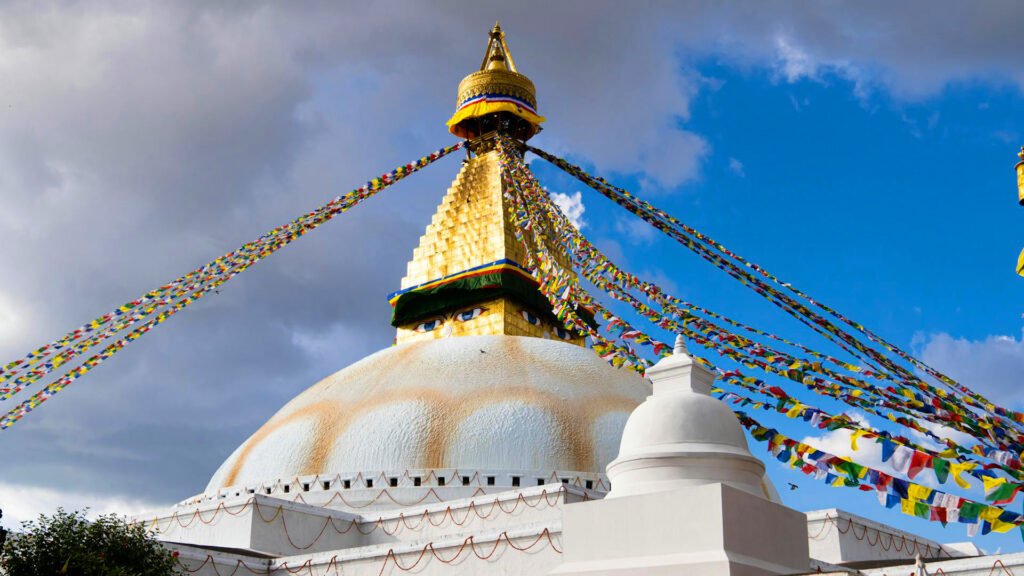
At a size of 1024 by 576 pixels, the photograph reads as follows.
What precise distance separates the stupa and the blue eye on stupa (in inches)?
2.0

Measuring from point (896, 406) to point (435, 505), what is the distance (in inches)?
300

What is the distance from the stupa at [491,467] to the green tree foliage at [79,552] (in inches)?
38.6

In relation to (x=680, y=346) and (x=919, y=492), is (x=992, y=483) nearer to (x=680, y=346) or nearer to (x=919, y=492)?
(x=919, y=492)

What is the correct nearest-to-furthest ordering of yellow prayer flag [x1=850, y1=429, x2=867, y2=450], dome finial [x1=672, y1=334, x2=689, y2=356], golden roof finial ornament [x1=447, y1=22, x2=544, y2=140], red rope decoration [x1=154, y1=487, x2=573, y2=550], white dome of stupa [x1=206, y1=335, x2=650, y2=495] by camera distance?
1. yellow prayer flag [x1=850, y1=429, x2=867, y2=450]
2. dome finial [x1=672, y1=334, x2=689, y2=356]
3. red rope decoration [x1=154, y1=487, x2=573, y2=550]
4. white dome of stupa [x1=206, y1=335, x2=650, y2=495]
5. golden roof finial ornament [x1=447, y1=22, x2=544, y2=140]

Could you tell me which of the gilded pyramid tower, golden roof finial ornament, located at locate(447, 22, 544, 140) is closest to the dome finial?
the gilded pyramid tower

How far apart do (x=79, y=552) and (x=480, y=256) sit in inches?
473

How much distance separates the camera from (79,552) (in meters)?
10.3

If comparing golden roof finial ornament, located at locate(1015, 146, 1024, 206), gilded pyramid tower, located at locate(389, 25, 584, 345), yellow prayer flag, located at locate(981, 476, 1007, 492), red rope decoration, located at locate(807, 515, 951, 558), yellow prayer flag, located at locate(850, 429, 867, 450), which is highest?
gilded pyramid tower, located at locate(389, 25, 584, 345)

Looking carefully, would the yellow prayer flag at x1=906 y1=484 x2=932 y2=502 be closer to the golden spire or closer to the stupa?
the stupa

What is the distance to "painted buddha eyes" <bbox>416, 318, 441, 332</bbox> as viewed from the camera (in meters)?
21.0

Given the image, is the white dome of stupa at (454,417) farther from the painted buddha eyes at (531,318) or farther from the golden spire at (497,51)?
the golden spire at (497,51)

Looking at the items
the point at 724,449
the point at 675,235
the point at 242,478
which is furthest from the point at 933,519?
the point at 242,478

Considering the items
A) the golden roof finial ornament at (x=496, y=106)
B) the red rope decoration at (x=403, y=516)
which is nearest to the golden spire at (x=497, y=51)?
the golden roof finial ornament at (x=496, y=106)

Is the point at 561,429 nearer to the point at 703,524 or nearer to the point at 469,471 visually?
the point at 469,471
